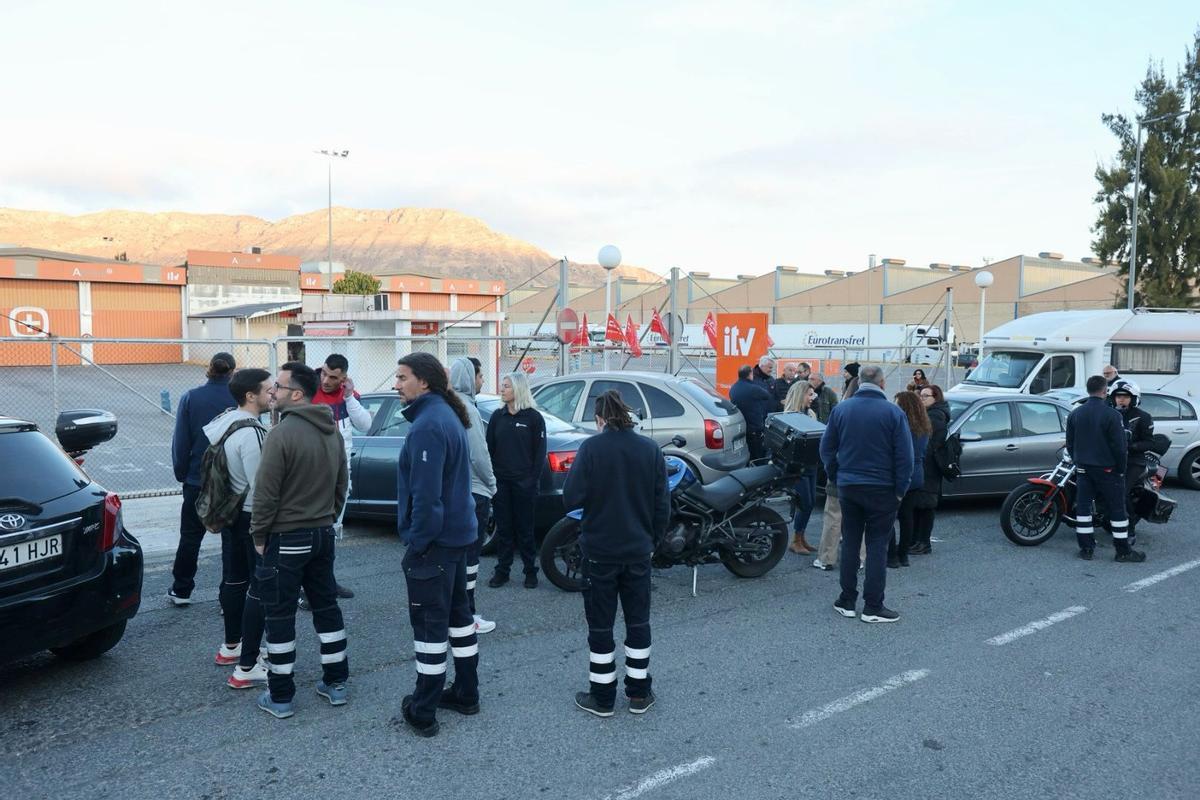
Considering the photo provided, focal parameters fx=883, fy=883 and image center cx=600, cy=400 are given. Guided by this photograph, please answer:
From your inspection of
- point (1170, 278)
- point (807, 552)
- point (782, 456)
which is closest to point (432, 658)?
point (782, 456)

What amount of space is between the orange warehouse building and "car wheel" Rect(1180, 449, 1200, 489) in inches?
1407

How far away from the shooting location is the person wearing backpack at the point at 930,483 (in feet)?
26.1

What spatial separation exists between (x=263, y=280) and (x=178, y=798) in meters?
50.9

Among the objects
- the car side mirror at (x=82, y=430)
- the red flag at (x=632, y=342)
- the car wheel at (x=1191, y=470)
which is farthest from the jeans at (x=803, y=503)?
the red flag at (x=632, y=342)

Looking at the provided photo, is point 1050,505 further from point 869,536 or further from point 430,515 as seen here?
point 430,515

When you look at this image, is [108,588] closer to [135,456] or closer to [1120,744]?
[1120,744]

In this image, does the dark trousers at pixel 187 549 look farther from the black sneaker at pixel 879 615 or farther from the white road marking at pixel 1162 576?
the white road marking at pixel 1162 576

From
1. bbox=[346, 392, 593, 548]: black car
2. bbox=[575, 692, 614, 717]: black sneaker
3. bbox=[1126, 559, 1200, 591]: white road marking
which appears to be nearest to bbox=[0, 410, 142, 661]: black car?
bbox=[575, 692, 614, 717]: black sneaker

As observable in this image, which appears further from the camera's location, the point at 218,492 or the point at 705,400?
the point at 705,400

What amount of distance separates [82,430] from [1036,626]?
664cm

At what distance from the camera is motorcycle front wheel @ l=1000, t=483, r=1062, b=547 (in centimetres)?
838

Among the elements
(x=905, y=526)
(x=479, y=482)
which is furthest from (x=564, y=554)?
(x=905, y=526)

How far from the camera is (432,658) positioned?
420 cm

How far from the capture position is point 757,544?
7.06 metres
